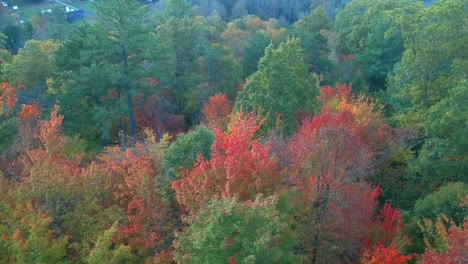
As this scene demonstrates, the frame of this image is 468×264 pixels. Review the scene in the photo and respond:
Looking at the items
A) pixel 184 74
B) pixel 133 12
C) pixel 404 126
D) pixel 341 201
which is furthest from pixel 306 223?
pixel 184 74

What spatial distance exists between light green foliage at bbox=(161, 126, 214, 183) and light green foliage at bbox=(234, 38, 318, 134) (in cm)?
604

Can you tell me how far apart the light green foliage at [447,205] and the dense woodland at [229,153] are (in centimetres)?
6

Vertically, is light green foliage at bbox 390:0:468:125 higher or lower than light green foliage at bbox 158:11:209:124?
higher

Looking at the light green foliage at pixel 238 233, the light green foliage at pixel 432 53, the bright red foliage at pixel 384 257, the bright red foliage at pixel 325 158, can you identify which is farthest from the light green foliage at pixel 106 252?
the light green foliage at pixel 432 53

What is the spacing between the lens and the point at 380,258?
15289mm

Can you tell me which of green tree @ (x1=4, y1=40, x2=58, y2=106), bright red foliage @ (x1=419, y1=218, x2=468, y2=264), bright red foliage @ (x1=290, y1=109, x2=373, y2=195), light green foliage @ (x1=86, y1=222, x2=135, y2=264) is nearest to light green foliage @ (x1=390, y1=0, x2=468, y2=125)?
bright red foliage @ (x1=290, y1=109, x2=373, y2=195)

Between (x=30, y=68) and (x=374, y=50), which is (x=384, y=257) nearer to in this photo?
(x=374, y=50)

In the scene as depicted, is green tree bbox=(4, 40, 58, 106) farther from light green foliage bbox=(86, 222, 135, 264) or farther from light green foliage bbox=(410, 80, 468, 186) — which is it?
light green foliage bbox=(410, 80, 468, 186)

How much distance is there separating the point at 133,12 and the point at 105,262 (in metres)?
16.3

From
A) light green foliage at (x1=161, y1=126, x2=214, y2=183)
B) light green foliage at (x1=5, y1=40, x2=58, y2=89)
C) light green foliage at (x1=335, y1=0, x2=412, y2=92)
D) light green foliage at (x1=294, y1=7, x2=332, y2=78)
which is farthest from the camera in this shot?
light green foliage at (x1=294, y1=7, x2=332, y2=78)

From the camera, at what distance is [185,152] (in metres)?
Result: 17.1

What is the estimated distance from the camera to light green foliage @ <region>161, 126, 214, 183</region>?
17.0 metres

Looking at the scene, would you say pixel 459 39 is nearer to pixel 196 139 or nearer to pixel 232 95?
pixel 196 139

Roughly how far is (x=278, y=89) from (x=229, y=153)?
29.2 feet
